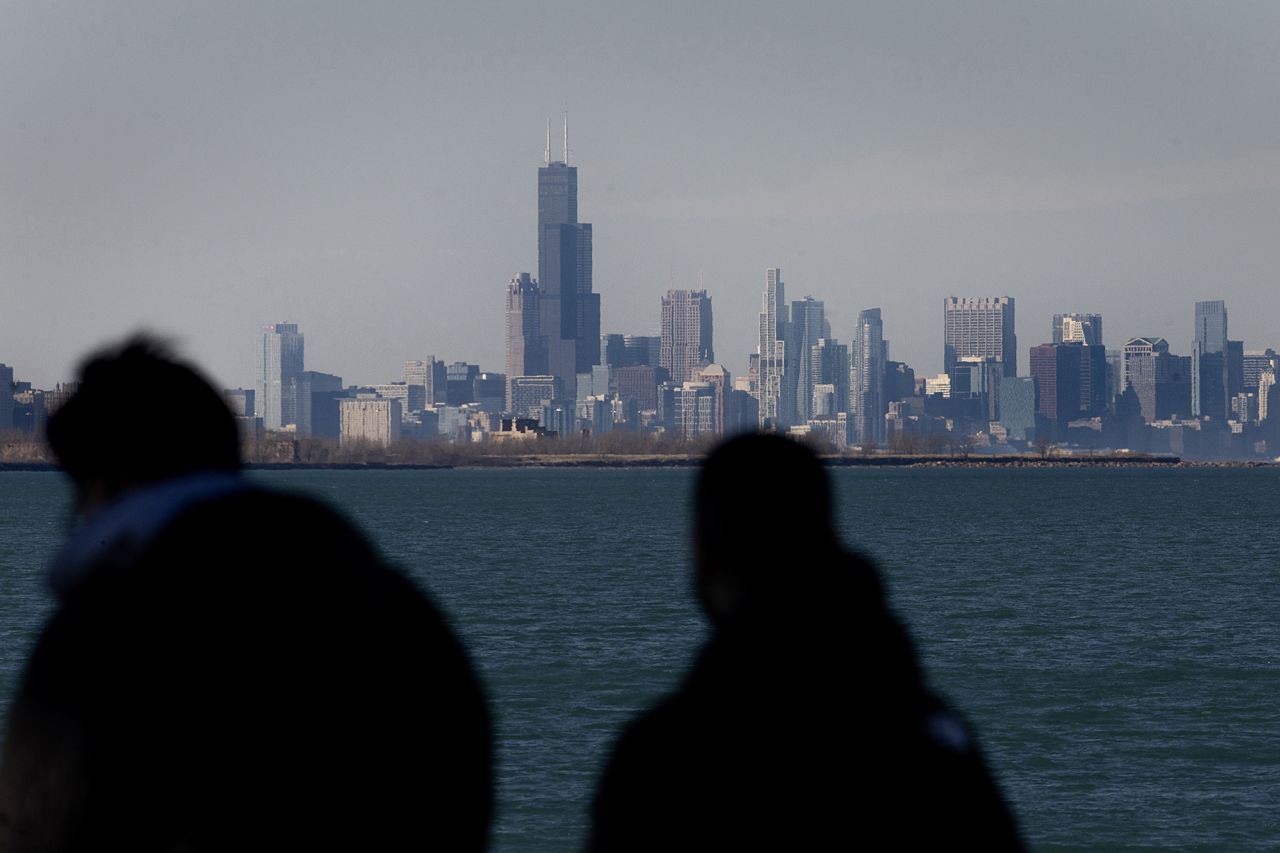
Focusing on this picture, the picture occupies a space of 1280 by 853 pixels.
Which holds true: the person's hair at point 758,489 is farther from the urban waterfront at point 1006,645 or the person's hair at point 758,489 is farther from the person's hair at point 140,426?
the person's hair at point 140,426

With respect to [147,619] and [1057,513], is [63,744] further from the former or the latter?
[1057,513]

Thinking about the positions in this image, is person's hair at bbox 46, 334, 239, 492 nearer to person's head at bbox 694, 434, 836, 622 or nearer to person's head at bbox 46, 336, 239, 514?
person's head at bbox 46, 336, 239, 514

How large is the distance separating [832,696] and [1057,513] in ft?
412

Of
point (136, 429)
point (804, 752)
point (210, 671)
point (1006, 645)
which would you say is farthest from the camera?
point (1006, 645)

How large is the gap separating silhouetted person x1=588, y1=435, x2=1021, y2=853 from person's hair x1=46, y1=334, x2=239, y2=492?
0.84 m

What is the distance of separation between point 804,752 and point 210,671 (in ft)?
2.99

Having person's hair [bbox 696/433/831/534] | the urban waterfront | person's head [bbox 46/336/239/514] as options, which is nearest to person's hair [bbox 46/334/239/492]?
person's head [bbox 46/336/239/514]

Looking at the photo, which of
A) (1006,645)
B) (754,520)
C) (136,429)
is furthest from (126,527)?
(1006,645)

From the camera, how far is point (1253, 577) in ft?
214

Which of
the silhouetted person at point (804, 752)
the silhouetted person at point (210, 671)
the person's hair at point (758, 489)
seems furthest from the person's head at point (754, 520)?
the silhouetted person at point (210, 671)

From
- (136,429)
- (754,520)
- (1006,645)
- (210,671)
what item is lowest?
(1006,645)

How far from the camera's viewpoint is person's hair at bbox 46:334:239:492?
2.79 meters

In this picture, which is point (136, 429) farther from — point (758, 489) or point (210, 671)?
point (758, 489)

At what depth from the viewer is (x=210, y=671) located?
2533 mm
